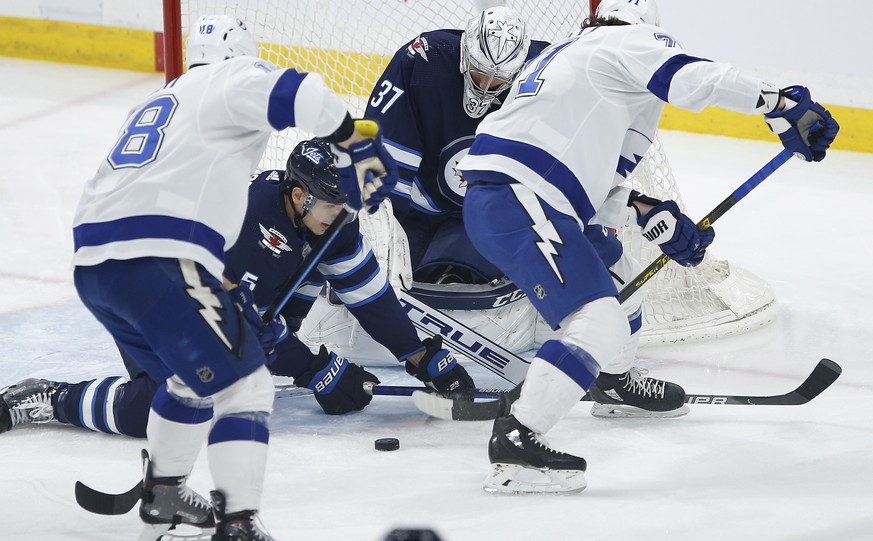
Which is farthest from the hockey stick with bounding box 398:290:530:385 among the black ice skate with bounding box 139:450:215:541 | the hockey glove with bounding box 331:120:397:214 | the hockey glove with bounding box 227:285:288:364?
the black ice skate with bounding box 139:450:215:541

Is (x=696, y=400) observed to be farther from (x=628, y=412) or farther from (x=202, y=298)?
(x=202, y=298)

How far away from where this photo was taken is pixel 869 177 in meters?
6.12

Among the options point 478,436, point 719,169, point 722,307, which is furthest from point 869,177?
point 478,436

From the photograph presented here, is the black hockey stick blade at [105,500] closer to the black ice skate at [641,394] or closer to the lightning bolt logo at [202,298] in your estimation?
the lightning bolt logo at [202,298]

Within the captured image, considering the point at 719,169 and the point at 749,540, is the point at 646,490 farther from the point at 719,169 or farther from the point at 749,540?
the point at 719,169

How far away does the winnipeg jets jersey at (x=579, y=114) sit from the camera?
303 centimetres

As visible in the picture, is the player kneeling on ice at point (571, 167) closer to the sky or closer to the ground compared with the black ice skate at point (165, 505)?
closer to the sky

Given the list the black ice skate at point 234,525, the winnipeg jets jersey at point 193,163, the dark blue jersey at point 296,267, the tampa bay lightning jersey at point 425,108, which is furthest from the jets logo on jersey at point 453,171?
the black ice skate at point 234,525

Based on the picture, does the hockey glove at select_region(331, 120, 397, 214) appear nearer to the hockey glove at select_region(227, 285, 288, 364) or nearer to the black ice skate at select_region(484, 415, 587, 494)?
the hockey glove at select_region(227, 285, 288, 364)

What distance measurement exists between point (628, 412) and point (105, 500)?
1478 mm

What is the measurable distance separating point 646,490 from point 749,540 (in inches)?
13.6

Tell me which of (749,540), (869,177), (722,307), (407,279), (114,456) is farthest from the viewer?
(869,177)

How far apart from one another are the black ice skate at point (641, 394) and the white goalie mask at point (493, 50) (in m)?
0.88

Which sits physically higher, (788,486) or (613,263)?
(613,263)
